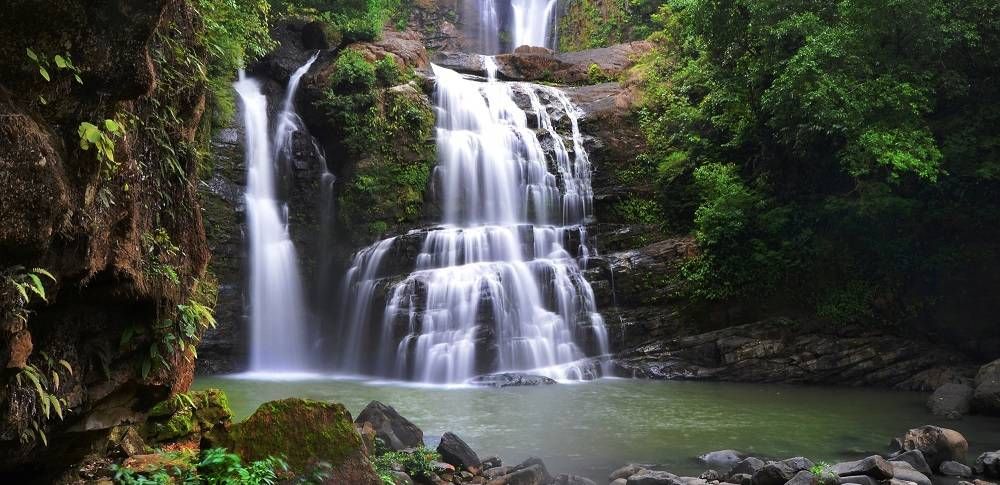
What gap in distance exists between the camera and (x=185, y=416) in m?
7.15

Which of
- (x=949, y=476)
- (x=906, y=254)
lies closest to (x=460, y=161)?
(x=906, y=254)

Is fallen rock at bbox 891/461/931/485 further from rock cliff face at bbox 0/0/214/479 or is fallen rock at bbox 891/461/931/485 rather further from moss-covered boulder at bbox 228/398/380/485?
rock cliff face at bbox 0/0/214/479

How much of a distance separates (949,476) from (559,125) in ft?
58.2

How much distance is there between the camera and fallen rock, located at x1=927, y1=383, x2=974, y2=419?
13.8 meters

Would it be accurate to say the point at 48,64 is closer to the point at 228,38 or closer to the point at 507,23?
the point at 228,38

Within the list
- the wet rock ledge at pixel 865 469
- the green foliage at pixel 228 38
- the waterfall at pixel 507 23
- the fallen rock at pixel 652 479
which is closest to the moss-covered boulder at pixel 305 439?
the fallen rock at pixel 652 479

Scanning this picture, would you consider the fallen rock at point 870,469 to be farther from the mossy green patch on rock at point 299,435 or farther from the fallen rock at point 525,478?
the mossy green patch on rock at point 299,435

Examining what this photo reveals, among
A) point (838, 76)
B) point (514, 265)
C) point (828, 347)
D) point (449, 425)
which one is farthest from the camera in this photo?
point (514, 265)

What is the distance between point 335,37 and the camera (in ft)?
87.3

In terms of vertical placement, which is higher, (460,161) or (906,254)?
(460,161)

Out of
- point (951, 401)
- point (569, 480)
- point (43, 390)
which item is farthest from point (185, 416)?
point (951, 401)

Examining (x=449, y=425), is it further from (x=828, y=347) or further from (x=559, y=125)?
(x=559, y=125)

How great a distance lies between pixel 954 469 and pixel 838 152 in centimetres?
941

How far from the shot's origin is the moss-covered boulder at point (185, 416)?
6734 millimetres
